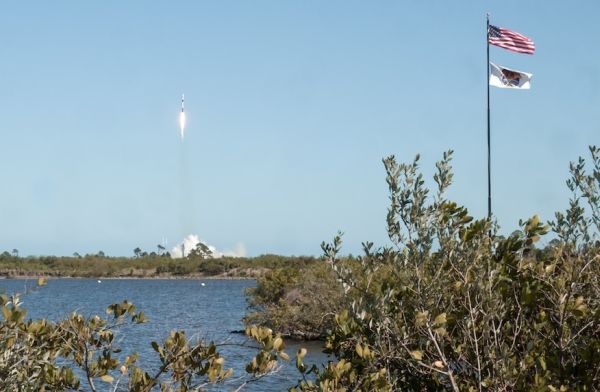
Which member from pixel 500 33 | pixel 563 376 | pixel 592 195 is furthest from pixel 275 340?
pixel 500 33

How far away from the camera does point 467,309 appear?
7.85 m

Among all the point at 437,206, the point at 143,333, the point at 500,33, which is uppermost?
the point at 500,33

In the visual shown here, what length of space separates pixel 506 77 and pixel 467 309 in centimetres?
1866

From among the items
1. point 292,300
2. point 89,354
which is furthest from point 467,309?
point 292,300

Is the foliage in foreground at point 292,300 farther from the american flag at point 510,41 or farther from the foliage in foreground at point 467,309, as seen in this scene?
the foliage in foreground at point 467,309

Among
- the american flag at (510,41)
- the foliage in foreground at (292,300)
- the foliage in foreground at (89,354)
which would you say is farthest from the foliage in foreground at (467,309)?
the foliage in foreground at (292,300)

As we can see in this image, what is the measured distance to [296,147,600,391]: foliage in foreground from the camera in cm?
779

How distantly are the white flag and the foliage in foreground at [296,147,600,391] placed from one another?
673 inches

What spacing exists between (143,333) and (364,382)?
4883 centimetres

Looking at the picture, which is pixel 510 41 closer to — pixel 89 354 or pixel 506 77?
pixel 506 77

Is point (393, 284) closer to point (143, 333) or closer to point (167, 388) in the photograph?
Answer: point (167, 388)

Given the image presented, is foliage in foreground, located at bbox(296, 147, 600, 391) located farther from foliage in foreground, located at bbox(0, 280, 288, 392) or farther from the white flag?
the white flag

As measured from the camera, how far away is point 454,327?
8562 millimetres

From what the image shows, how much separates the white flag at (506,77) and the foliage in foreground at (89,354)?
1873cm
